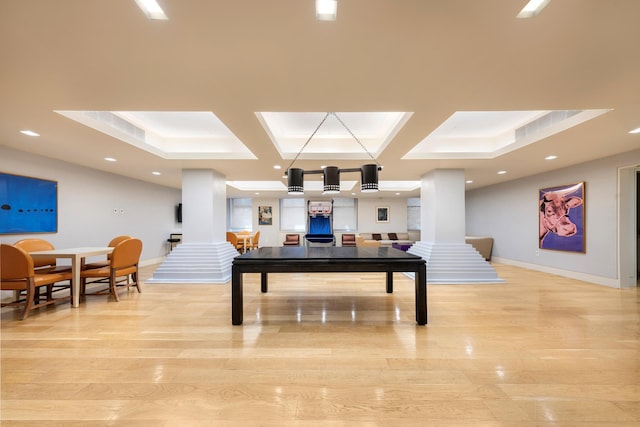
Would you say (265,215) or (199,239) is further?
(265,215)

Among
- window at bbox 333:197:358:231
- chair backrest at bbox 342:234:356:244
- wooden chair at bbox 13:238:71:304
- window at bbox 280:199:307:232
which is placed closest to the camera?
wooden chair at bbox 13:238:71:304

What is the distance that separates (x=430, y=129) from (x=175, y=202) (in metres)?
8.91

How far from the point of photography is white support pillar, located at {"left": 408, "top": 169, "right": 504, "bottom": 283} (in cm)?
554

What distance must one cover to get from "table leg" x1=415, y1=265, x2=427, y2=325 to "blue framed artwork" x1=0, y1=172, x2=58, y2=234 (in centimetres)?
649

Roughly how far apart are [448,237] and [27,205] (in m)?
8.15

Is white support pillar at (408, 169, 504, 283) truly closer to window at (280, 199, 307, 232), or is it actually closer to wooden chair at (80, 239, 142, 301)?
wooden chair at (80, 239, 142, 301)

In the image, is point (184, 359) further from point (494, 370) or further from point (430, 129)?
point (430, 129)

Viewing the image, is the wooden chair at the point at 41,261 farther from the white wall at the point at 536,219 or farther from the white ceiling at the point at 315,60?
the white wall at the point at 536,219

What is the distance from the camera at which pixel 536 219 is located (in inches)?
272

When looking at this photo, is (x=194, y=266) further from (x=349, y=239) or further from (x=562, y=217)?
(x=562, y=217)

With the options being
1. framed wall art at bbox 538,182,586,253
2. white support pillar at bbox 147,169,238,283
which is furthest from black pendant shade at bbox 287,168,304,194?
framed wall art at bbox 538,182,586,253

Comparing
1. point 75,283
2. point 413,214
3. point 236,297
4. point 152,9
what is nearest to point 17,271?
point 75,283

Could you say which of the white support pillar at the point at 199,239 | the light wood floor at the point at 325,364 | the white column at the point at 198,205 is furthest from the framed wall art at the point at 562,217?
the white column at the point at 198,205

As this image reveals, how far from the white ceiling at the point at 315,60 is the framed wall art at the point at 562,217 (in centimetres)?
268
